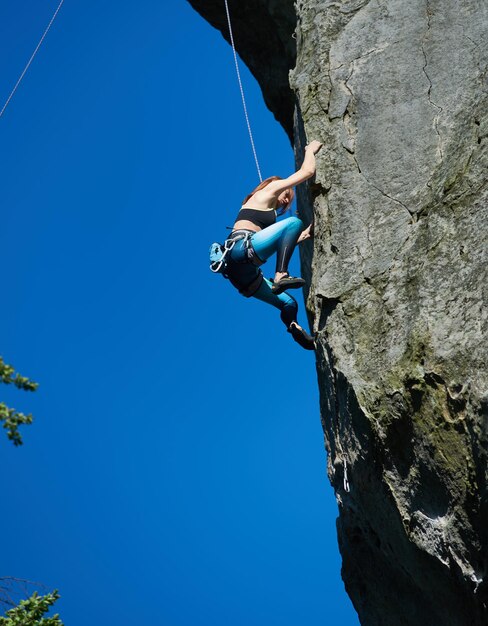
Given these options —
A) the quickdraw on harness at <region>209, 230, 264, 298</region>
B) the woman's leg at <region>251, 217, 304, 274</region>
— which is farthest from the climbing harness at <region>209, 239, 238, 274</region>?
the woman's leg at <region>251, 217, 304, 274</region>

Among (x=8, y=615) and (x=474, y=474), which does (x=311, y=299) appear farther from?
(x=8, y=615)

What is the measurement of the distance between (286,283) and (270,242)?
518mm

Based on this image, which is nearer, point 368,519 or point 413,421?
point 413,421

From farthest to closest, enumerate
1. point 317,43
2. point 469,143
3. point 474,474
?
point 317,43
point 469,143
point 474,474

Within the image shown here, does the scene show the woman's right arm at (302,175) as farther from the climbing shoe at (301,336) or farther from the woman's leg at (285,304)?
the climbing shoe at (301,336)

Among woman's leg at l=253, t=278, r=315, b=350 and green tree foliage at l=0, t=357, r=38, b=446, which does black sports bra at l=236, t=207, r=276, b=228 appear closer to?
woman's leg at l=253, t=278, r=315, b=350

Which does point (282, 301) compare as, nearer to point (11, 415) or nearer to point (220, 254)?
point (220, 254)

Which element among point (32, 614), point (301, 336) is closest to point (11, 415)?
point (32, 614)

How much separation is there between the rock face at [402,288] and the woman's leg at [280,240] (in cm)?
30

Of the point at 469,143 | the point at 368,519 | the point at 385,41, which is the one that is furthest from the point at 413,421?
the point at 385,41

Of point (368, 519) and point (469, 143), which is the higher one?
point (469, 143)

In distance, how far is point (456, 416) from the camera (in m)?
6.77

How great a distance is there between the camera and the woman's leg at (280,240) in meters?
9.27

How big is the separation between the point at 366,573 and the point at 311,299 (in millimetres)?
2716
